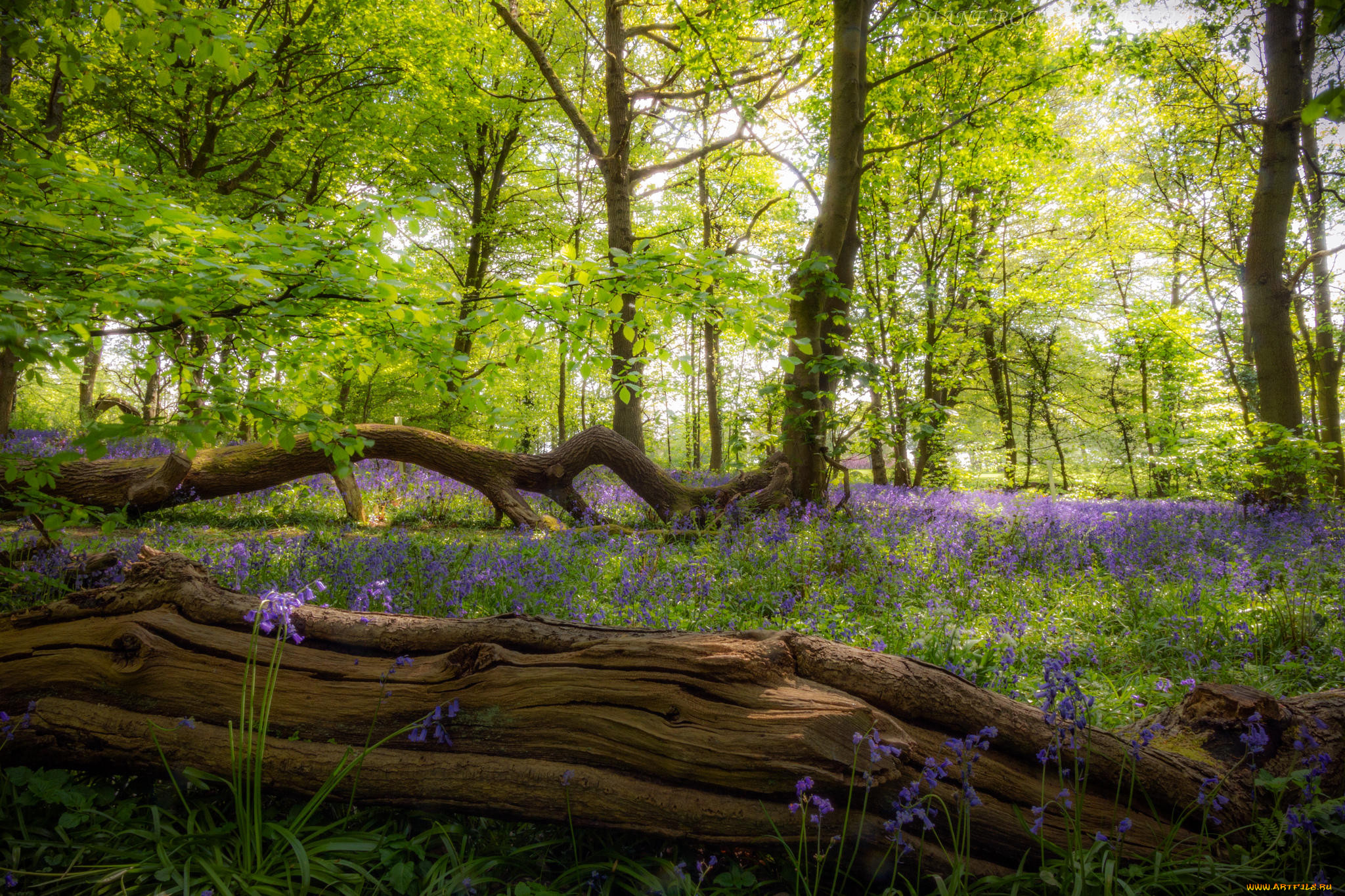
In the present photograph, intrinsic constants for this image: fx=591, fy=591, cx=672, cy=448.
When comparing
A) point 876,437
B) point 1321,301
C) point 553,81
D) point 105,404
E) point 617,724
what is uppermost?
point 553,81

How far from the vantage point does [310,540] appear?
18.7 feet

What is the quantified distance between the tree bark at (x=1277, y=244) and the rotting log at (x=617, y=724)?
26.1ft

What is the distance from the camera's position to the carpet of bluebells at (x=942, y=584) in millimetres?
3295

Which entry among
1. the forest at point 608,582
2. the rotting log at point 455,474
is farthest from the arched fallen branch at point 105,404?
the rotting log at point 455,474

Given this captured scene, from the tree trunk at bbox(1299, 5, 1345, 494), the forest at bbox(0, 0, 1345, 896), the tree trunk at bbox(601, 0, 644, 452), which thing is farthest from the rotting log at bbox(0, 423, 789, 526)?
the tree trunk at bbox(1299, 5, 1345, 494)

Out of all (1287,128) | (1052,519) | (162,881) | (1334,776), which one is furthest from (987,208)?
(162,881)

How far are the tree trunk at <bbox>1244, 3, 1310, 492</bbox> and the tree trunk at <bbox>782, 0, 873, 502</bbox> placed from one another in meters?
5.67

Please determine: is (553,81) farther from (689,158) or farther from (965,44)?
(965,44)

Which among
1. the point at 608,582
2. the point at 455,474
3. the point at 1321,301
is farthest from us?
the point at 1321,301

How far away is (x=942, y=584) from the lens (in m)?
4.70

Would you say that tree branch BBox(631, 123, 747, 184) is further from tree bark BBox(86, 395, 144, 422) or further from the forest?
tree bark BBox(86, 395, 144, 422)

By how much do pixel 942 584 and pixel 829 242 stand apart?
173 inches

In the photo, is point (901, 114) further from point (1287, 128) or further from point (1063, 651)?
point (1063, 651)

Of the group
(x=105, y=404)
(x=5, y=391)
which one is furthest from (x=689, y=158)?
(x=105, y=404)
